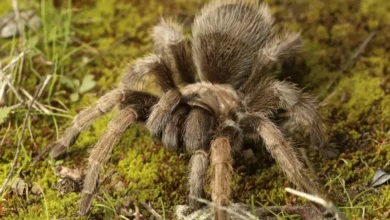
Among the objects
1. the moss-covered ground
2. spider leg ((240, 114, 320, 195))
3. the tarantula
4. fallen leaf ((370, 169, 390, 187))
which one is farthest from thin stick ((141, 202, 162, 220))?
fallen leaf ((370, 169, 390, 187))

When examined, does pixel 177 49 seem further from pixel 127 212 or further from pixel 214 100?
pixel 127 212

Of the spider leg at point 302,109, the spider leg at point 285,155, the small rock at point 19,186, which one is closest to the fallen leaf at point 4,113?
the small rock at point 19,186

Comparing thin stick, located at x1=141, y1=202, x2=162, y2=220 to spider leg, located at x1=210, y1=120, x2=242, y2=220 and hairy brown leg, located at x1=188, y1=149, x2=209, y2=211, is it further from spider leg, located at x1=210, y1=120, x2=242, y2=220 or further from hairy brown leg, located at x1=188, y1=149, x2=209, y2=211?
A: spider leg, located at x1=210, y1=120, x2=242, y2=220

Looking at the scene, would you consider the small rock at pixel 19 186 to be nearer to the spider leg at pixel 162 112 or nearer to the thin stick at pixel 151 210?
the thin stick at pixel 151 210

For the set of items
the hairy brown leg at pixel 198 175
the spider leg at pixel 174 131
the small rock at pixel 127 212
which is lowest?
the small rock at pixel 127 212

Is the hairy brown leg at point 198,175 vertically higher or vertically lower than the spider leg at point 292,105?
lower
